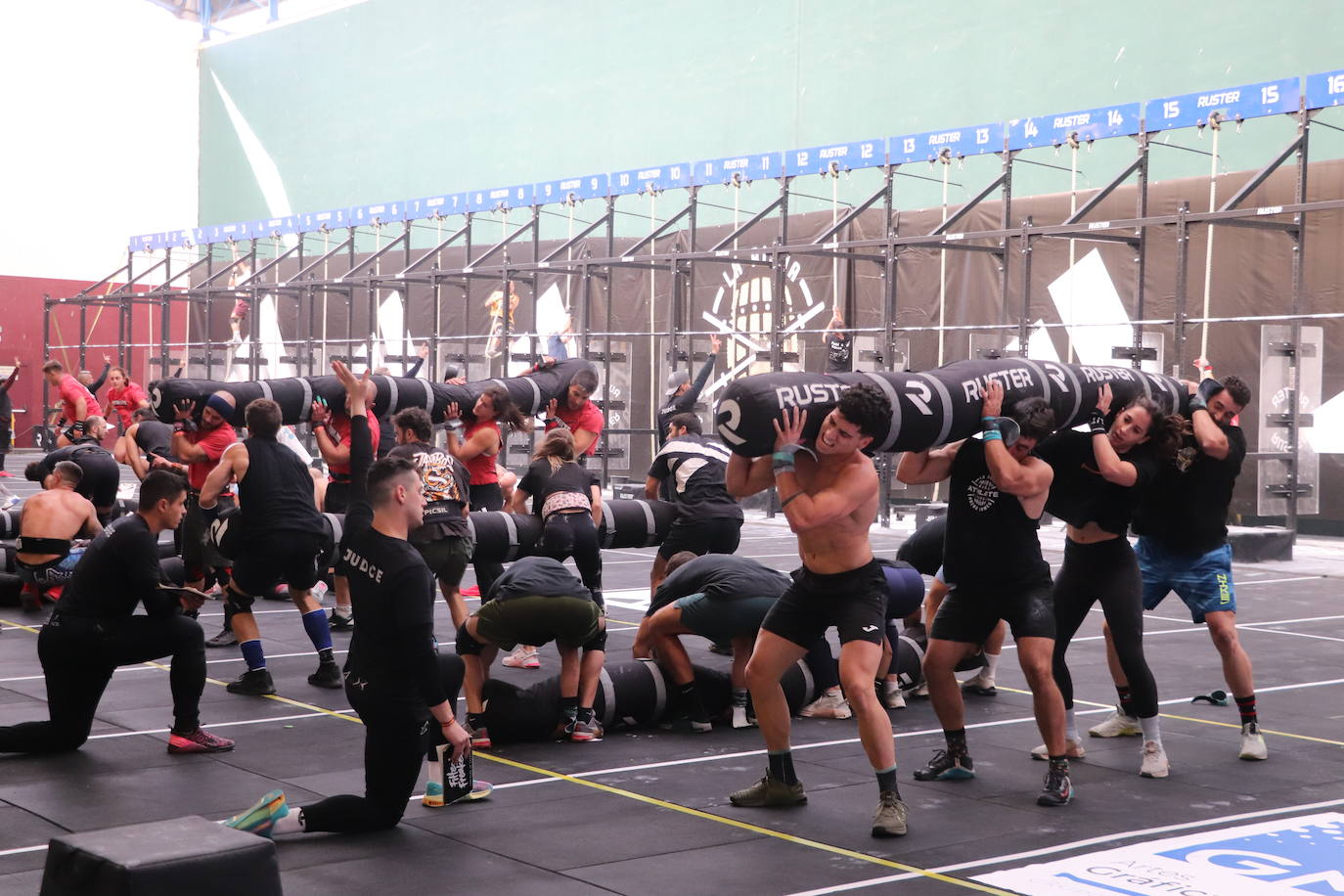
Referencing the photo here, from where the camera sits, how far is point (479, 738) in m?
6.46

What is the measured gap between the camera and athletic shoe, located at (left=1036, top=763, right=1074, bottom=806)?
5.58 metres

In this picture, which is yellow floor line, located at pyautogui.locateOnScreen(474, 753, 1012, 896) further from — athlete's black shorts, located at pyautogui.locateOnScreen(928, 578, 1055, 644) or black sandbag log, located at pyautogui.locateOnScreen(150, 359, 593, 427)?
black sandbag log, located at pyautogui.locateOnScreen(150, 359, 593, 427)

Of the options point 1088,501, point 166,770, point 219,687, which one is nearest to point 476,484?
point 219,687

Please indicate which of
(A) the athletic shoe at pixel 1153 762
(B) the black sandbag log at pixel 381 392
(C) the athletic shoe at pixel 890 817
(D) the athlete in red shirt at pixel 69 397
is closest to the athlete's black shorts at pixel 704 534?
(B) the black sandbag log at pixel 381 392

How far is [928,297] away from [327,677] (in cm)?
1279

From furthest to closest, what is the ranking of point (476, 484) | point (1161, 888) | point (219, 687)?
1. point (476, 484)
2. point (219, 687)
3. point (1161, 888)

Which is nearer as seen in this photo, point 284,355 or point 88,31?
point 284,355

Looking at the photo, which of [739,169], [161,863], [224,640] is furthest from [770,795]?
[739,169]

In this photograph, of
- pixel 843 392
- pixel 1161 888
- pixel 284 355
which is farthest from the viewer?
pixel 284 355

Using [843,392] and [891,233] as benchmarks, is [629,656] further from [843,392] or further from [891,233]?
[891,233]

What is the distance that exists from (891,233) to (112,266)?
72.6 feet

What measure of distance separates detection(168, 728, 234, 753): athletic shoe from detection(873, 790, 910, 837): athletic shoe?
2900 mm

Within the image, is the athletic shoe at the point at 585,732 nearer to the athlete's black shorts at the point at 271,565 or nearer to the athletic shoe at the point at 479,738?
the athletic shoe at the point at 479,738

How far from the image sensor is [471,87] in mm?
28469
